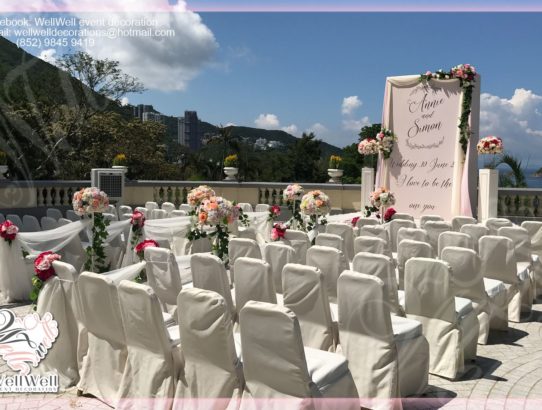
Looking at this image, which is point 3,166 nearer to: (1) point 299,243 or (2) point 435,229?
(1) point 299,243

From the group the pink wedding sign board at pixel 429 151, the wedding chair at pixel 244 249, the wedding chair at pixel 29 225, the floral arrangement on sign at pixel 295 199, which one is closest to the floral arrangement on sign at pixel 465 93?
the pink wedding sign board at pixel 429 151

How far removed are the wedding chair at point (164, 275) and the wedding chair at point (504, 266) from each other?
326cm

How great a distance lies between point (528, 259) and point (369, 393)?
3910mm

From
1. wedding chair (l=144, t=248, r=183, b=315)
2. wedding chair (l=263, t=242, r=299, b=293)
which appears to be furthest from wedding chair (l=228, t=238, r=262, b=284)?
wedding chair (l=144, t=248, r=183, b=315)

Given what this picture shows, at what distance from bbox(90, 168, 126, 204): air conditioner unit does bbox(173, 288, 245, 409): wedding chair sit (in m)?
10.0

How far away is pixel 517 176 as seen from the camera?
12945mm

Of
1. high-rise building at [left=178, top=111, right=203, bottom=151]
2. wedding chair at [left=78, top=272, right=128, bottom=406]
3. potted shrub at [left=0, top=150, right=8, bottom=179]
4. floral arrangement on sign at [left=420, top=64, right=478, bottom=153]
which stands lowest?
wedding chair at [left=78, top=272, right=128, bottom=406]

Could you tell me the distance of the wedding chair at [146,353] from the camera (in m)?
3.50

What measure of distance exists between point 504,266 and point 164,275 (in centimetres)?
363

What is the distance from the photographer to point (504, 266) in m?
5.89

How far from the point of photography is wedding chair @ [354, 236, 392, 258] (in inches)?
235

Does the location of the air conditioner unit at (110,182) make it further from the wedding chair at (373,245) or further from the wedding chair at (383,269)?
the wedding chair at (383,269)

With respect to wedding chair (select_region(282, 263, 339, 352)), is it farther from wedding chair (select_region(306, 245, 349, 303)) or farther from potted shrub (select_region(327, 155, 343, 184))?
potted shrub (select_region(327, 155, 343, 184))

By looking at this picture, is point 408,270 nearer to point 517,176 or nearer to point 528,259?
Result: point 528,259
